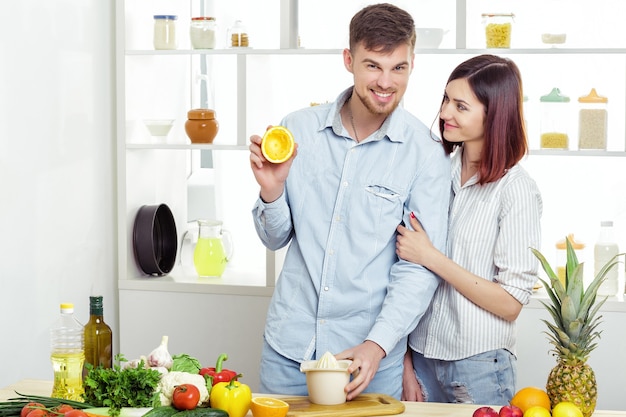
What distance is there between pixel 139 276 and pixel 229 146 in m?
0.72

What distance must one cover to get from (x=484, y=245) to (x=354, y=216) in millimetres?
367

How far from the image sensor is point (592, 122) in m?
3.35

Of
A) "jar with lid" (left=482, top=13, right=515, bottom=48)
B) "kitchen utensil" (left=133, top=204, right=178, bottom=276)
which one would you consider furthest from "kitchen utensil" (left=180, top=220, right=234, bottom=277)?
"jar with lid" (left=482, top=13, right=515, bottom=48)

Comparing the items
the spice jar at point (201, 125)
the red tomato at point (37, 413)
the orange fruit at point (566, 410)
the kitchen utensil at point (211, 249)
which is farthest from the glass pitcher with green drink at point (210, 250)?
the orange fruit at point (566, 410)

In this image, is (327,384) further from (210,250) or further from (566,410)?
(210,250)

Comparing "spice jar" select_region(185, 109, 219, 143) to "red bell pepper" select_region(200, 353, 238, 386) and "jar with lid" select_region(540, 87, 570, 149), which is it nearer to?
"jar with lid" select_region(540, 87, 570, 149)

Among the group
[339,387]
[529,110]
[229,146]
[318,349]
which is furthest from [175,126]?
[339,387]

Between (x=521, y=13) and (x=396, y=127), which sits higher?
(x=521, y=13)

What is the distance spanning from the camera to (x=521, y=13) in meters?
3.67

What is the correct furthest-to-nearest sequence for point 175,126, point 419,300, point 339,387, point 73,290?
1. point 175,126
2. point 73,290
3. point 419,300
4. point 339,387

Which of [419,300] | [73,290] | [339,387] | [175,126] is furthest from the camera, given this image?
[175,126]

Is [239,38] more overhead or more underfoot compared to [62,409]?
more overhead

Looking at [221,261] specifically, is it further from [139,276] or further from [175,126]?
[175,126]

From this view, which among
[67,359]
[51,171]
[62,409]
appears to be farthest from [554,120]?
[62,409]
